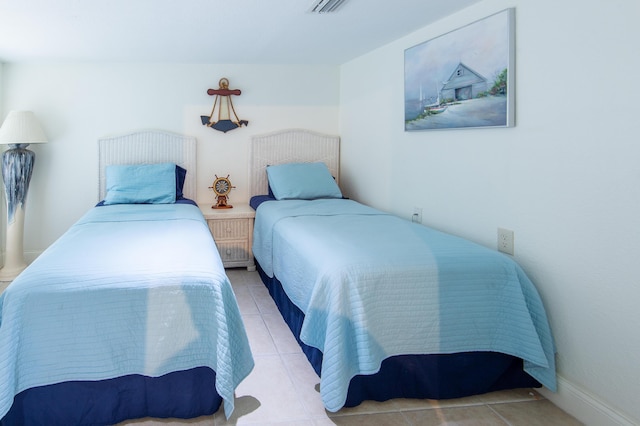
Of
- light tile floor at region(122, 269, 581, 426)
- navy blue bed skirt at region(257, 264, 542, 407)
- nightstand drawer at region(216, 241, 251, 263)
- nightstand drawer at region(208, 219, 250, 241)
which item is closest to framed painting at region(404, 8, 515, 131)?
navy blue bed skirt at region(257, 264, 542, 407)

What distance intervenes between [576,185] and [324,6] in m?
1.61

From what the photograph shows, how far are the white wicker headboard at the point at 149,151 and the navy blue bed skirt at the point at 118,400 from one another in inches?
113

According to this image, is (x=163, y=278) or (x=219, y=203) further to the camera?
(x=219, y=203)

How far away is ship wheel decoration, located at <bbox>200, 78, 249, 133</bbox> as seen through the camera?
4844mm

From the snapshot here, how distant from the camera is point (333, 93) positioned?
5.18 metres

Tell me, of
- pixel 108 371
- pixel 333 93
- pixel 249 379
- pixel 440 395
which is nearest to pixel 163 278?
pixel 108 371

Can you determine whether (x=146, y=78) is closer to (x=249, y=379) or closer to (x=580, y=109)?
(x=249, y=379)

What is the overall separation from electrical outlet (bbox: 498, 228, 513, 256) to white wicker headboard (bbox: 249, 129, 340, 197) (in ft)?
8.59

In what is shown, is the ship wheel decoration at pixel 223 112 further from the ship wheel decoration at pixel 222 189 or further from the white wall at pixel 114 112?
the ship wheel decoration at pixel 222 189

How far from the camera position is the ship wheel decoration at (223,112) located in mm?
4844

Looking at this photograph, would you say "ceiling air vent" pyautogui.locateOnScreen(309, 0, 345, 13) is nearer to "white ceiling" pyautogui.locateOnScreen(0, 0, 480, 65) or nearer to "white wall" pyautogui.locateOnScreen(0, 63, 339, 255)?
"white ceiling" pyautogui.locateOnScreen(0, 0, 480, 65)

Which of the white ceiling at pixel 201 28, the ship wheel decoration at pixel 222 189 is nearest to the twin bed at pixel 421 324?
the white ceiling at pixel 201 28

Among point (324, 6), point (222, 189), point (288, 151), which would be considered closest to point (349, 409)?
point (324, 6)

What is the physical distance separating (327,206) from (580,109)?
2217 millimetres
